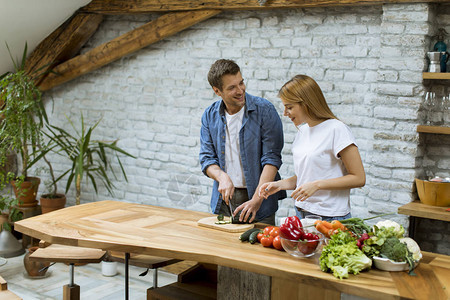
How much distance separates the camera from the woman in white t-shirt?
2.69 m

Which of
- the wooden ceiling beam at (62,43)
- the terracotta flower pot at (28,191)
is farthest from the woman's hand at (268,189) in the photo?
the wooden ceiling beam at (62,43)

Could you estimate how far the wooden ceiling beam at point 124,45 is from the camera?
489 cm

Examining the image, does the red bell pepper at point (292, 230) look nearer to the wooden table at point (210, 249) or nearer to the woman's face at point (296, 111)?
the wooden table at point (210, 249)

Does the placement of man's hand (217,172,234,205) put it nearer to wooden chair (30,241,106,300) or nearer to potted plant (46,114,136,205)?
wooden chair (30,241,106,300)

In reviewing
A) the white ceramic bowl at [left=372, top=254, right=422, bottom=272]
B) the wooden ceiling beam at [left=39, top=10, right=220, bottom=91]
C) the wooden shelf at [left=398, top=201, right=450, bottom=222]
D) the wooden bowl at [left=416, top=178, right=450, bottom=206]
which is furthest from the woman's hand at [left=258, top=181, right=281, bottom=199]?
the wooden ceiling beam at [left=39, top=10, right=220, bottom=91]

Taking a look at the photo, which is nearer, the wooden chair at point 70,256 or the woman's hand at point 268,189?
the woman's hand at point 268,189

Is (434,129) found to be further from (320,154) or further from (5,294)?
(5,294)

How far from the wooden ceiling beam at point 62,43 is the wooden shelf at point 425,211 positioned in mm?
3662

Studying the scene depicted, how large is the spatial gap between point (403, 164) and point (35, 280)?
3215 millimetres

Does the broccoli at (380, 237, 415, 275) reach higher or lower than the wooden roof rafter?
lower

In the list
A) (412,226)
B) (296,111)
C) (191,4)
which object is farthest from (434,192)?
(191,4)

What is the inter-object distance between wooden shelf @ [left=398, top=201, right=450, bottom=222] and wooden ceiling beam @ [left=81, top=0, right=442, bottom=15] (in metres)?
1.45

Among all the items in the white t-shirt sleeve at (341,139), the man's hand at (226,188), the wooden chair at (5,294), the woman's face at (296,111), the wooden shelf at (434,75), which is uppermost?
the wooden shelf at (434,75)

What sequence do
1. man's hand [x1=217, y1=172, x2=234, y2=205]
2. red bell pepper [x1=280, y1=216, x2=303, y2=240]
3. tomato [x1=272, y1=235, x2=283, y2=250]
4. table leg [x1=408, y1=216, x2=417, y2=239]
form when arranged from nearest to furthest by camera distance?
red bell pepper [x1=280, y1=216, x2=303, y2=240]
tomato [x1=272, y1=235, x2=283, y2=250]
man's hand [x1=217, y1=172, x2=234, y2=205]
table leg [x1=408, y1=216, x2=417, y2=239]
